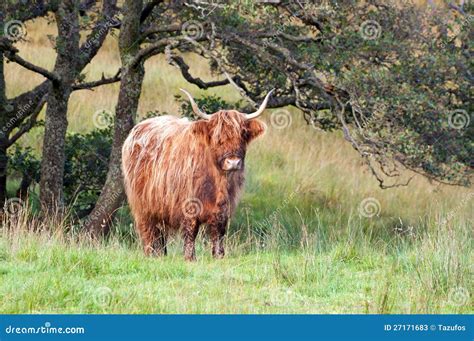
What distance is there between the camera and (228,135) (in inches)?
415

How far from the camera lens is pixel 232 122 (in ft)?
34.7

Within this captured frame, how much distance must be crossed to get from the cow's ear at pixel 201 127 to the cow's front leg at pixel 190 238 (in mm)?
898

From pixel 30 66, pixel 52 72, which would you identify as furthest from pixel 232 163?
pixel 52 72

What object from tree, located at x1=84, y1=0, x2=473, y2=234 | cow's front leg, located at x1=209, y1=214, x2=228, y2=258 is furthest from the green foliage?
cow's front leg, located at x1=209, y1=214, x2=228, y2=258

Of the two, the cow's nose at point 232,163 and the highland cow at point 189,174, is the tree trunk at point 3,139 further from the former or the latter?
the cow's nose at point 232,163

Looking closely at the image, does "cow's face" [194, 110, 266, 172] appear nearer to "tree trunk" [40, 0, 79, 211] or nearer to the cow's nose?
the cow's nose

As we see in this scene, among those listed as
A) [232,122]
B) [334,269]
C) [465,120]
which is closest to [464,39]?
[465,120]

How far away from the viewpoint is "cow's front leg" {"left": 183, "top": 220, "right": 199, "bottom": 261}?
10594 mm

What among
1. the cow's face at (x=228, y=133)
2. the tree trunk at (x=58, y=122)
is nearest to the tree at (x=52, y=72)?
the tree trunk at (x=58, y=122)

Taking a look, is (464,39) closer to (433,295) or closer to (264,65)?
(264,65)

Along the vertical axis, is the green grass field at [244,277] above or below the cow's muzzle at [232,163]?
below

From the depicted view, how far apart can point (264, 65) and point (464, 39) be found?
277 centimetres

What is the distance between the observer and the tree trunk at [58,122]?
13867 millimetres

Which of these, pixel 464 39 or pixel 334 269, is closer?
pixel 334 269
